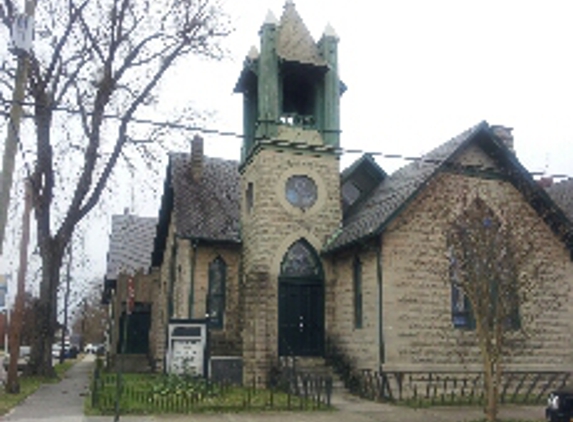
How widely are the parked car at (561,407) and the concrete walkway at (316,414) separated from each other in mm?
1267

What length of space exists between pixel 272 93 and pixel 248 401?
12399mm

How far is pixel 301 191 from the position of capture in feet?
73.8

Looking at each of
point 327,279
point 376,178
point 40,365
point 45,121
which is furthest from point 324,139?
point 40,365

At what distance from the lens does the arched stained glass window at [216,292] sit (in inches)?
904

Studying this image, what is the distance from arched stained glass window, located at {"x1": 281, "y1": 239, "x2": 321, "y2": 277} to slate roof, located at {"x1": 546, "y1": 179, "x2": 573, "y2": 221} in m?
11.0

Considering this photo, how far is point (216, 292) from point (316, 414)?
10.2 meters

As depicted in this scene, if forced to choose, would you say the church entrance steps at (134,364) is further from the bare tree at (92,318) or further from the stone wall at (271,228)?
the bare tree at (92,318)

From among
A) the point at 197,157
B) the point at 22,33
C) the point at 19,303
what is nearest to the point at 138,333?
the point at 197,157

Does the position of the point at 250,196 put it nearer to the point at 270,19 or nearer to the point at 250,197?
the point at 250,197

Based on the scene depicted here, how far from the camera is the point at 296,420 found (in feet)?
42.1

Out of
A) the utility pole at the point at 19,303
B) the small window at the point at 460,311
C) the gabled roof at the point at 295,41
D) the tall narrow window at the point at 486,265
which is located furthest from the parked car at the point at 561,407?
the gabled roof at the point at 295,41

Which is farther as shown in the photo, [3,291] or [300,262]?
[300,262]

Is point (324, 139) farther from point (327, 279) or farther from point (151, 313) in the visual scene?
point (151, 313)

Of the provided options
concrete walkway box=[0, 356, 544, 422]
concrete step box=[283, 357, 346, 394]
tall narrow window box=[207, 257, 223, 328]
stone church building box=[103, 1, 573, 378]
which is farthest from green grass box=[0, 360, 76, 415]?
concrete step box=[283, 357, 346, 394]
